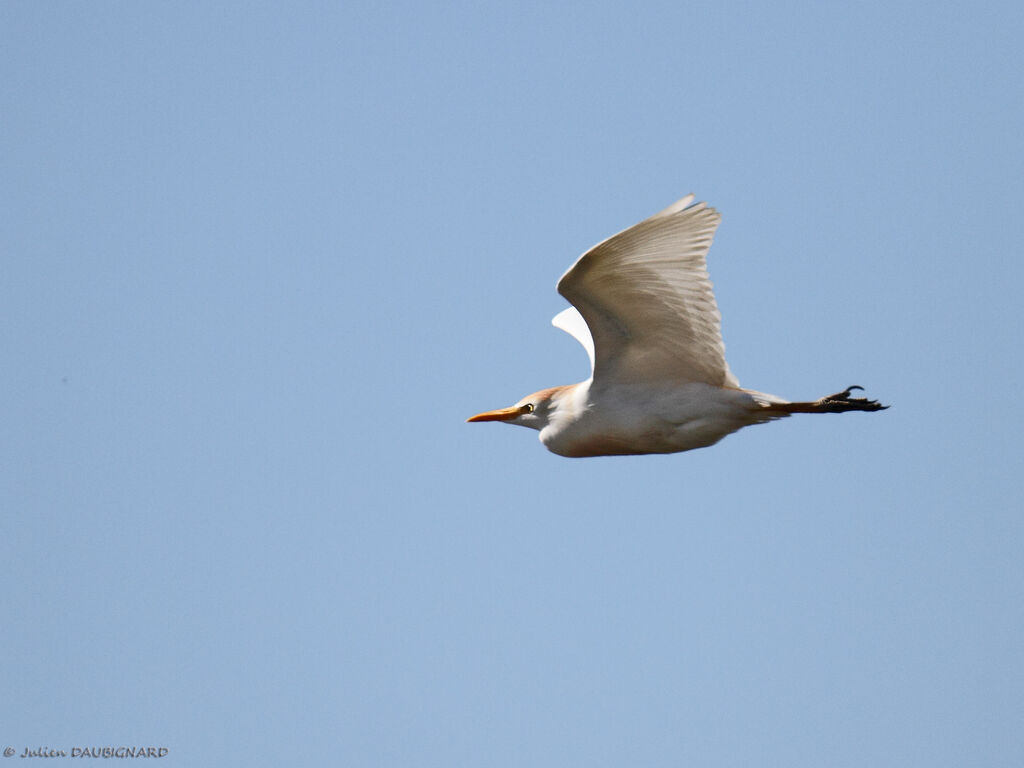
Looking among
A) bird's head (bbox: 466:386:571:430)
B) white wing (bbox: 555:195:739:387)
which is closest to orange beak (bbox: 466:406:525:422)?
bird's head (bbox: 466:386:571:430)

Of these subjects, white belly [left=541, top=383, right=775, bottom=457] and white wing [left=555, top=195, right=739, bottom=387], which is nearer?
white wing [left=555, top=195, right=739, bottom=387]

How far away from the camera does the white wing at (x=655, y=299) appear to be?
33.0 ft

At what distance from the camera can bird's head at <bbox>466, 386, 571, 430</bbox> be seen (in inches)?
490

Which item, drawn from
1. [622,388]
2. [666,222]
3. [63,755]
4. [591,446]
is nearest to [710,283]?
[666,222]

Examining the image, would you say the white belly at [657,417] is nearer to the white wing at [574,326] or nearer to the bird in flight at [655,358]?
the bird in flight at [655,358]

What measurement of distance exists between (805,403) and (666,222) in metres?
2.35

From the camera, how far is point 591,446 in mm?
11898

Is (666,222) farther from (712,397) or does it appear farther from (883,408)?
(883,408)

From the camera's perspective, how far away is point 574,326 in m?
14.3

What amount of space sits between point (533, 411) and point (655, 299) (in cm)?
260

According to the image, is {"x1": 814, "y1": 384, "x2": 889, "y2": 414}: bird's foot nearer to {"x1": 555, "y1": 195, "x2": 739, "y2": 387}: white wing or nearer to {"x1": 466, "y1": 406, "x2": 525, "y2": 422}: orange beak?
{"x1": 555, "y1": 195, "x2": 739, "y2": 387}: white wing

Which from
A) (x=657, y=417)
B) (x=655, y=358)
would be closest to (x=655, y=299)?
(x=655, y=358)

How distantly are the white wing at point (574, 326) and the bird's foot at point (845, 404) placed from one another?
285cm

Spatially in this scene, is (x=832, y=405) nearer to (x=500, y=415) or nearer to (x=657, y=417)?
(x=657, y=417)
